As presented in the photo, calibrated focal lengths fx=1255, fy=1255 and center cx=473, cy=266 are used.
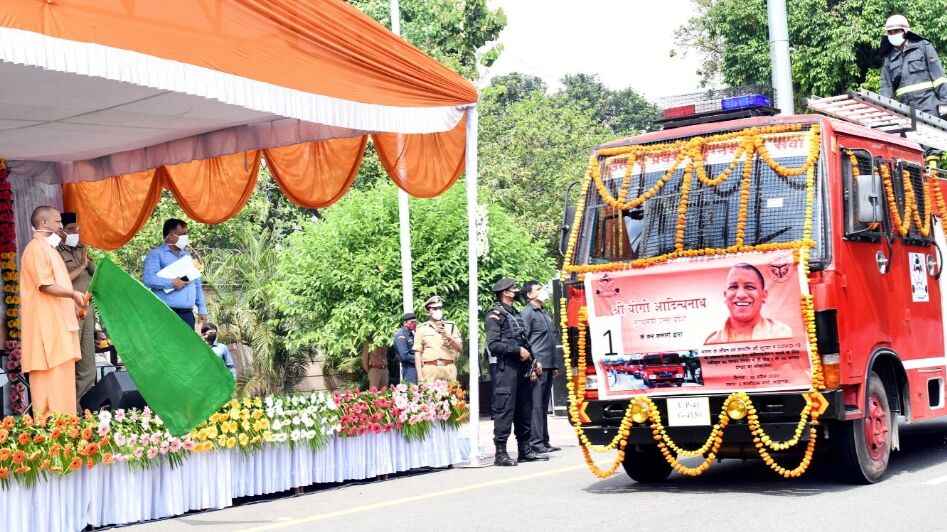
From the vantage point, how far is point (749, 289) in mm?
9195

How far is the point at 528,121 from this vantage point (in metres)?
34.2

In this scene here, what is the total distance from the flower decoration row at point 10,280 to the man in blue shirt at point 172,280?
1.81 meters

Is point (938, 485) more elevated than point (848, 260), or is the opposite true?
point (848, 260)

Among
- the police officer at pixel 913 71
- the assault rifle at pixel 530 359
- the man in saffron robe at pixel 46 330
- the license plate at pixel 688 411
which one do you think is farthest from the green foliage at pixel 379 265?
the license plate at pixel 688 411

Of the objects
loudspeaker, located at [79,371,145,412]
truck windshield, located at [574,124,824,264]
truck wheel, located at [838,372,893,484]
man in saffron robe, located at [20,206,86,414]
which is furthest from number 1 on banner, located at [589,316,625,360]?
loudspeaker, located at [79,371,145,412]

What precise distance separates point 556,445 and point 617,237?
5920 mm

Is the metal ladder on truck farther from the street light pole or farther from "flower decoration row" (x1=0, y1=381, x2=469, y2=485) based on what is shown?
"flower decoration row" (x1=0, y1=381, x2=469, y2=485)

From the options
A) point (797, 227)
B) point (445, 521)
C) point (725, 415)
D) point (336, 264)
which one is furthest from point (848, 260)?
point (336, 264)

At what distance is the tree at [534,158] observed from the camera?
1272 inches

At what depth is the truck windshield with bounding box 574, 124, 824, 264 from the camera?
30.6 feet

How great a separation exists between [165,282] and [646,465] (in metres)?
5.24

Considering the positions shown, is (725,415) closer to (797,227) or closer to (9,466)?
(797,227)

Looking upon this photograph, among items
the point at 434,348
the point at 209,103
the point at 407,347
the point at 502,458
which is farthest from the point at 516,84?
the point at 209,103

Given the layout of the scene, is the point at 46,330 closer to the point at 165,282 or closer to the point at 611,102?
the point at 165,282
